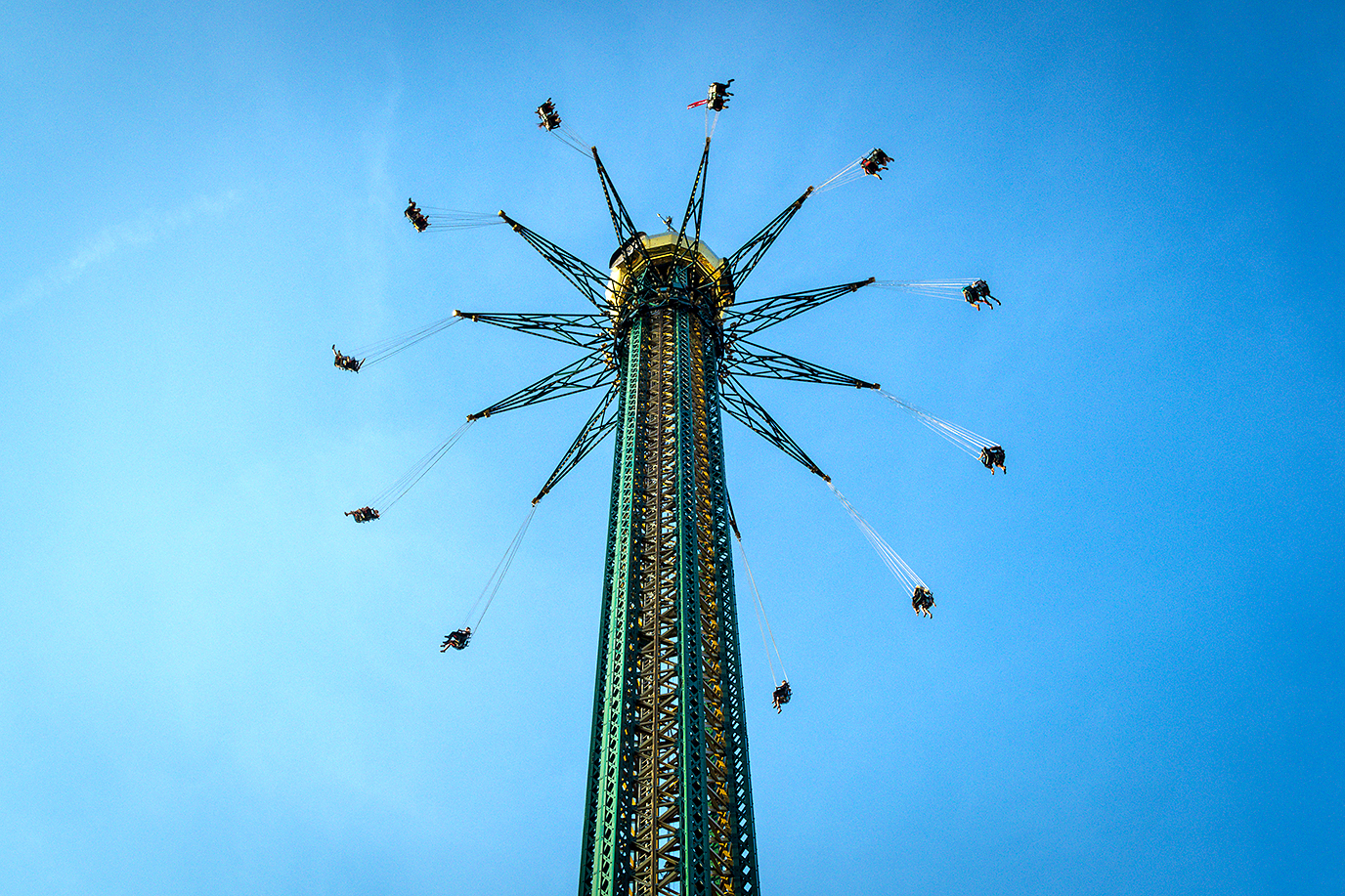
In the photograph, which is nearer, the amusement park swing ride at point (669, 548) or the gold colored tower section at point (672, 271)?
the amusement park swing ride at point (669, 548)

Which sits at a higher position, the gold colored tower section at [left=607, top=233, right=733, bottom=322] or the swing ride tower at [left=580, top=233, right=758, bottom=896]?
the gold colored tower section at [left=607, top=233, right=733, bottom=322]

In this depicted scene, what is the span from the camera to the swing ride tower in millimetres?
17828

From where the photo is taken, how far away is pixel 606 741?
19672mm

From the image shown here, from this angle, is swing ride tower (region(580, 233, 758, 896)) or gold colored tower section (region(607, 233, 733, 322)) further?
gold colored tower section (region(607, 233, 733, 322))

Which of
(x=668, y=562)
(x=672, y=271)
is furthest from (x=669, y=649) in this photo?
(x=672, y=271)

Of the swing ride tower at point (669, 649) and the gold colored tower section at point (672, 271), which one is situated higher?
the gold colored tower section at point (672, 271)

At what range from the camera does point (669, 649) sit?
20.9m

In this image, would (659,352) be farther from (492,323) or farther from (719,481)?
(492,323)

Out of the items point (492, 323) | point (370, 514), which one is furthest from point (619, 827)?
point (492, 323)

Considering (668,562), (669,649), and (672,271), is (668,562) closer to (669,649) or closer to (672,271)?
(669,649)

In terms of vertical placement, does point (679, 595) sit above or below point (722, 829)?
above

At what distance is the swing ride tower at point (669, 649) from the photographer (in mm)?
17828

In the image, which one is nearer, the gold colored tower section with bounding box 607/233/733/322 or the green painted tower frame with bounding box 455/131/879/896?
the green painted tower frame with bounding box 455/131/879/896

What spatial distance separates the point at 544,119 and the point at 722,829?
924 inches
